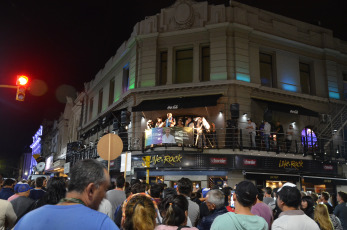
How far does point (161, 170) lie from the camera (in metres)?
18.3

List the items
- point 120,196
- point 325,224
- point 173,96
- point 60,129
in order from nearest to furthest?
point 325,224 → point 120,196 → point 173,96 → point 60,129

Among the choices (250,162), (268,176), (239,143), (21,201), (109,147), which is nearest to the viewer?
(21,201)

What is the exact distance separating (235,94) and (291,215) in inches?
615

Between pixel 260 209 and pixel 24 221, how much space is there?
15.6 ft

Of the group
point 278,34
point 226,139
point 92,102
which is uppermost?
point 278,34

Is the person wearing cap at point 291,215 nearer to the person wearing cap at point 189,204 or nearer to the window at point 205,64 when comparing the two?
the person wearing cap at point 189,204

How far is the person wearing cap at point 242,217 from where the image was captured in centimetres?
324

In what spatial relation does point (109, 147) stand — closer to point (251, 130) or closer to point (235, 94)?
point (251, 130)

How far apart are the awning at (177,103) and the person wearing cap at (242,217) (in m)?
14.6

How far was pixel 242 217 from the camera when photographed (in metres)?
3.29

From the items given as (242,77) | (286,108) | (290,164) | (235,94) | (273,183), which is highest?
(242,77)

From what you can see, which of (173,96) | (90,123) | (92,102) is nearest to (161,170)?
(173,96)

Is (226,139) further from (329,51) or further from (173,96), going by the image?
(329,51)

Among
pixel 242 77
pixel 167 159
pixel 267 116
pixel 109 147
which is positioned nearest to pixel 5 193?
pixel 109 147
